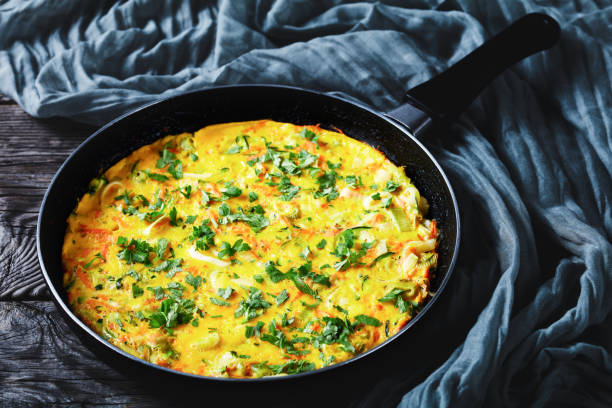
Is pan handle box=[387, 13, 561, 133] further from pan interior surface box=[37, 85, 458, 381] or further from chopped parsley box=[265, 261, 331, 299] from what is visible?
chopped parsley box=[265, 261, 331, 299]

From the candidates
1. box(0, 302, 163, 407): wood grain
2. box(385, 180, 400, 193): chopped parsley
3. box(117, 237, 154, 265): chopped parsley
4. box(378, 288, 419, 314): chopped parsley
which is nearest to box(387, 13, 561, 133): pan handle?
box(385, 180, 400, 193): chopped parsley

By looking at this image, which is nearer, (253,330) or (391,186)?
(253,330)

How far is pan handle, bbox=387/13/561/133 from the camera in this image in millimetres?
3281

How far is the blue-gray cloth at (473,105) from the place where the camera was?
2.71 meters

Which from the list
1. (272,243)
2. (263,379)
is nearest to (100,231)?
(272,243)

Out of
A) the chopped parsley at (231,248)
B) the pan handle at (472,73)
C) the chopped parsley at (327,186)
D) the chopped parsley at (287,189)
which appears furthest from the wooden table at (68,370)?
the pan handle at (472,73)

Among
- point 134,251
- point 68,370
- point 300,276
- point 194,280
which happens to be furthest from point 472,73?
point 68,370

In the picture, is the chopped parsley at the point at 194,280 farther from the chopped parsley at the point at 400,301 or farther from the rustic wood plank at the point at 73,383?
the chopped parsley at the point at 400,301

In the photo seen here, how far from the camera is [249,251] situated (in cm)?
293

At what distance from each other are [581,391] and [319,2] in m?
2.90

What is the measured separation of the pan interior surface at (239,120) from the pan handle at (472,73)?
17 cm

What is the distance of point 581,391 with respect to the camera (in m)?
2.74

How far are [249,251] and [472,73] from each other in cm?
163

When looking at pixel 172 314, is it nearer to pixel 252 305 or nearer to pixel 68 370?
pixel 252 305
